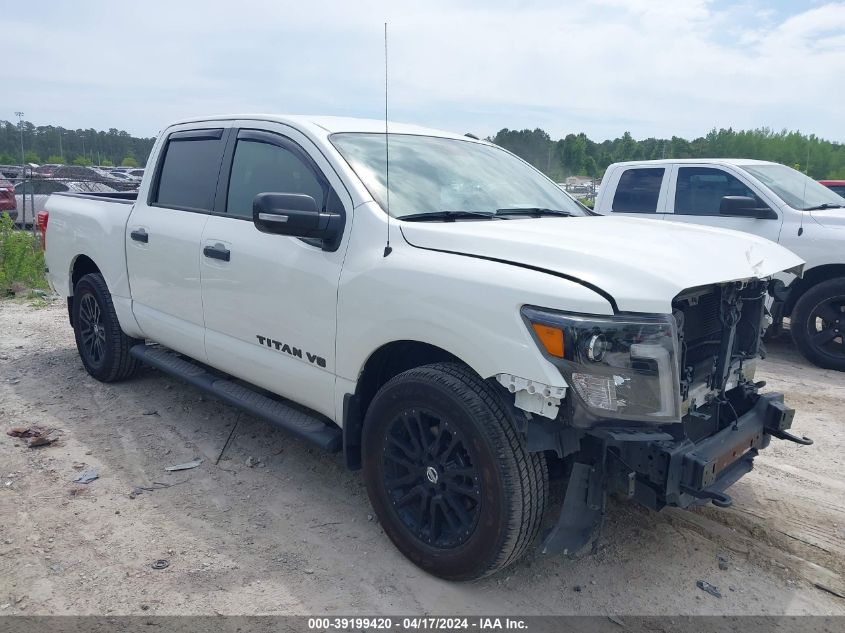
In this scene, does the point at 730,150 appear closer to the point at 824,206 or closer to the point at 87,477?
the point at 824,206

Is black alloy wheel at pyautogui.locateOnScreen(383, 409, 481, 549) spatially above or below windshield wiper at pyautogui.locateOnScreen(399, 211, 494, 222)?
below

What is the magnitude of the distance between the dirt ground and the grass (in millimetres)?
5693

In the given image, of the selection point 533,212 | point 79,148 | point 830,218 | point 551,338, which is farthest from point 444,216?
point 79,148

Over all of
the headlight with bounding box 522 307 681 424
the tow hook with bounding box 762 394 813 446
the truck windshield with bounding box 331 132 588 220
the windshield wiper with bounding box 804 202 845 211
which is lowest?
the tow hook with bounding box 762 394 813 446

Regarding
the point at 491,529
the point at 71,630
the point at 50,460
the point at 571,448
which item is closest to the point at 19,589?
the point at 71,630

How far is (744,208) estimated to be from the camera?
6.77m

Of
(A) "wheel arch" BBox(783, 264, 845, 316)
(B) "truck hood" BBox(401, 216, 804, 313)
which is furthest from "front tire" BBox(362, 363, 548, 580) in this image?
(A) "wheel arch" BBox(783, 264, 845, 316)

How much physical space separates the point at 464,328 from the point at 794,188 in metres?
6.00

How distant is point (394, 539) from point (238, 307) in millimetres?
1555

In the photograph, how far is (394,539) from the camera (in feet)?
10.4

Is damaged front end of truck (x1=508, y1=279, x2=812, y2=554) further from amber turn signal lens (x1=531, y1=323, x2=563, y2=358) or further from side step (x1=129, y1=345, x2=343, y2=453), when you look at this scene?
side step (x1=129, y1=345, x2=343, y2=453)

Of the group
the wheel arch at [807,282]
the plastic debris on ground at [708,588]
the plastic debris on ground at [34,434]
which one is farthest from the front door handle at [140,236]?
the wheel arch at [807,282]

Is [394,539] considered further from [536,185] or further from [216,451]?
[536,185]

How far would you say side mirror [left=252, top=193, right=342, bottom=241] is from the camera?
3105 millimetres
